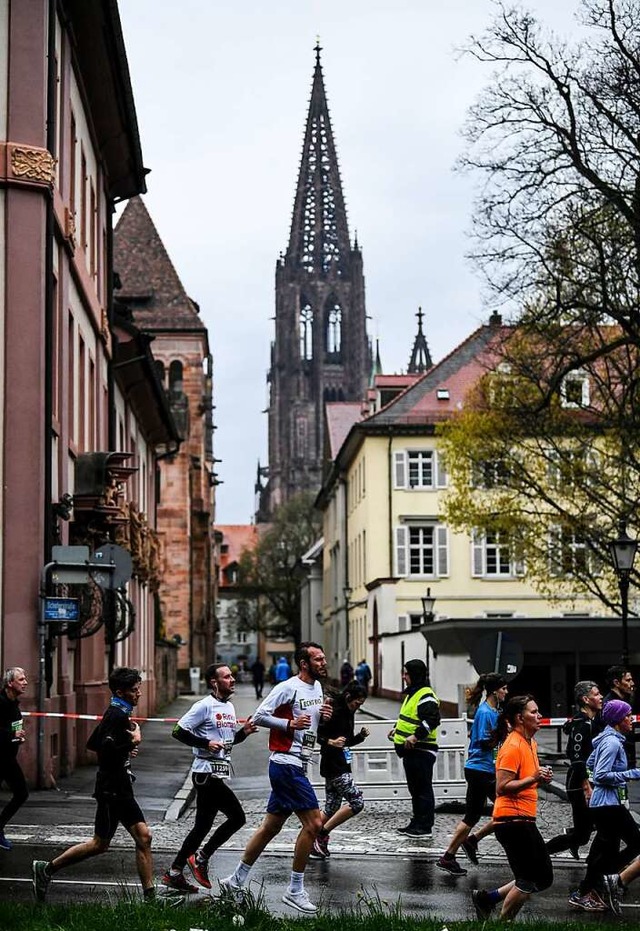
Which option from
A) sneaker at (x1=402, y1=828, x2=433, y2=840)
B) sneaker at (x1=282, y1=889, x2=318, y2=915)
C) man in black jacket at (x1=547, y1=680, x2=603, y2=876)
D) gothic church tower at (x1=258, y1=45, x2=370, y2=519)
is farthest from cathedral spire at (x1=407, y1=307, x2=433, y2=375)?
sneaker at (x1=282, y1=889, x2=318, y2=915)

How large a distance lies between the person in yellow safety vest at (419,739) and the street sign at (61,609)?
459cm

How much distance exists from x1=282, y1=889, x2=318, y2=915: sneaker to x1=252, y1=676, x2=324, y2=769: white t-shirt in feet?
3.07

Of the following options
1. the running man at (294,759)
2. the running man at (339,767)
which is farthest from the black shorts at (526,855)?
the running man at (339,767)

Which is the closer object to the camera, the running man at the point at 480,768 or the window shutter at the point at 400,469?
the running man at the point at 480,768

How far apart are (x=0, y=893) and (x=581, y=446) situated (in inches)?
1043

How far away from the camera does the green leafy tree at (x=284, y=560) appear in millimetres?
112062

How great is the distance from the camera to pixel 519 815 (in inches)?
404

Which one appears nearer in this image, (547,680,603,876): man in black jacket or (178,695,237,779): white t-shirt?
(178,695,237,779): white t-shirt

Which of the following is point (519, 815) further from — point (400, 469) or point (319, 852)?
point (400, 469)

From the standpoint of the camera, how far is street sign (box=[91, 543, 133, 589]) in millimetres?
20938

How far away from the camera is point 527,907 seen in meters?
12.0

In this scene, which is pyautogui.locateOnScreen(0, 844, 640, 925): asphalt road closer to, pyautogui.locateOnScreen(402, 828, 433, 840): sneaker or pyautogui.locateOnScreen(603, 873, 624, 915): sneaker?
pyautogui.locateOnScreen(603, 873, 624, 915): sneaker

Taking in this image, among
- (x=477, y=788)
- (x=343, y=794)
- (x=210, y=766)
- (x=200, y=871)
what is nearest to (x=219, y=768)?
(x=210, y=766)

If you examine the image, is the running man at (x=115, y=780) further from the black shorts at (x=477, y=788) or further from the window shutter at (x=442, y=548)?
the window shutter at (x=442, y=548)
